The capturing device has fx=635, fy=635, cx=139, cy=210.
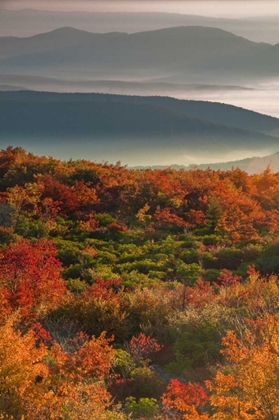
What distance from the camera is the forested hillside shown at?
12.0 metres

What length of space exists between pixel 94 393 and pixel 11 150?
3796 centimetres

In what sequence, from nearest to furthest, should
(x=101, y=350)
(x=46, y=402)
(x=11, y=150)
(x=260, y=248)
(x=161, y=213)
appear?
1. (x=46, y=402)
2. (x=101, y=350)
3. (x=260, y=248)
4. (x=161, y=213)
5. (x=11, y=150)

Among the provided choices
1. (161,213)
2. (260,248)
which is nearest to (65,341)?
(260,248)

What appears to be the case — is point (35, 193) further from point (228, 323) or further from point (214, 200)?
point (228, 323)

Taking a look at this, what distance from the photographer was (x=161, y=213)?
108 feet

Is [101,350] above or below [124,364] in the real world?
above

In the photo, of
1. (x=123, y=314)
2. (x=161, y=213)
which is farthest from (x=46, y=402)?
(x=161, y=213)

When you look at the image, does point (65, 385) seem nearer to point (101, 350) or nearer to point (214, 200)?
point (101, 350)

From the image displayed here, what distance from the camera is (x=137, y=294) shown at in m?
20.0

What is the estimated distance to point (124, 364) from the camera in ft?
53.5

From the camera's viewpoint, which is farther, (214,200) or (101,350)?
(214,200)

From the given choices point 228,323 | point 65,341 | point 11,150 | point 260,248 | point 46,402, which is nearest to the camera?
point 46,402

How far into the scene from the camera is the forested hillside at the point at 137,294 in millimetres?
12000

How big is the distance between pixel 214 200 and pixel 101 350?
794 inches
